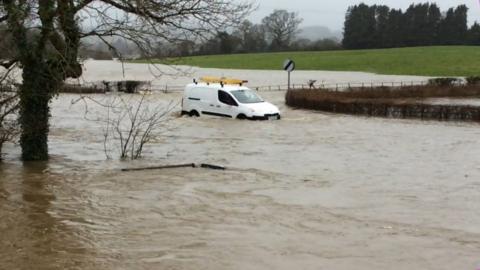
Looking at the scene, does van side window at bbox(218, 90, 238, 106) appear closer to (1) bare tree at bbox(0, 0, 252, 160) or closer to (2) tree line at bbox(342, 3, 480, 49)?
(1) bare tree at bbox(0, 0, 252, 160)

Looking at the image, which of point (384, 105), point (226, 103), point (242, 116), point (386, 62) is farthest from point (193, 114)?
point (386, 62)

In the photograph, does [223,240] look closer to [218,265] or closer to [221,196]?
[218,265]

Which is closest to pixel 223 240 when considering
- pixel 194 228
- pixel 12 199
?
pixel 194 228

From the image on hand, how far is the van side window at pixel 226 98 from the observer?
26.2 metres

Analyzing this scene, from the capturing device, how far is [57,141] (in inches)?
781

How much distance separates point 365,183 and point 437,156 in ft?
16.1

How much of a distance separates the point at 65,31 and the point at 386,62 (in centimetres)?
7232

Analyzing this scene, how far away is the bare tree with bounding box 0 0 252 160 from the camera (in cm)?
1327

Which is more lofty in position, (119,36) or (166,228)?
(119,36)

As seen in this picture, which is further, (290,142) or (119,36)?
(290,142)

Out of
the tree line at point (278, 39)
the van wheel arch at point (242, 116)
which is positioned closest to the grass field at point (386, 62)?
the tree line at point (278, 39)

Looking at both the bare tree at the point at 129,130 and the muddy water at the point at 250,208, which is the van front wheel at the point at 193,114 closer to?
the bare tree at the point at 129,130

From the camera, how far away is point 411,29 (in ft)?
402

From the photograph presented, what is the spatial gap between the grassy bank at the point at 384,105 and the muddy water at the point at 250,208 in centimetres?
766
